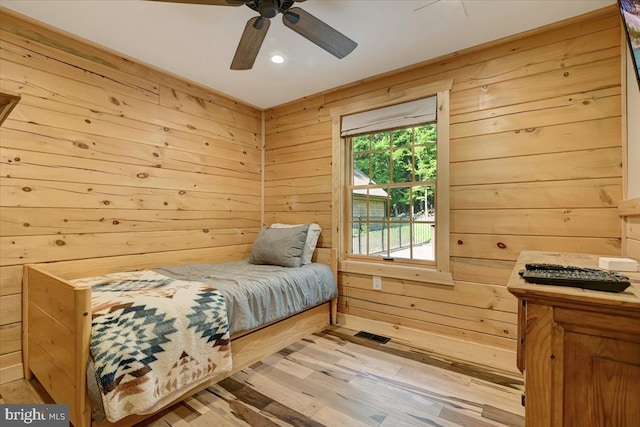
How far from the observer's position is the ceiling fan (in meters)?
1.62

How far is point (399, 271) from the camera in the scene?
2.76m

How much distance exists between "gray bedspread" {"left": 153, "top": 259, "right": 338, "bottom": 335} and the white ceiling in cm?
180

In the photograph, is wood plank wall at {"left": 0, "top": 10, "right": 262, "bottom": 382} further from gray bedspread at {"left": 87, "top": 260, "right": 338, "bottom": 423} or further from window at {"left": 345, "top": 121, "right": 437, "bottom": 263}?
window at {"left": 345, "top": 121, "right": 437, "bottom": 263}

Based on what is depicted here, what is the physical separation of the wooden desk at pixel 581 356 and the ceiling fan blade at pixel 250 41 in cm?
180

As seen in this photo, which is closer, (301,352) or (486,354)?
(486,354)

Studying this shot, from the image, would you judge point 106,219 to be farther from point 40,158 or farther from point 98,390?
point 98,390

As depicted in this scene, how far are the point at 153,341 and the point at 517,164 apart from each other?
259 centimetres

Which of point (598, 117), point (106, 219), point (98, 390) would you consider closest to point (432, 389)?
point (98, 390)

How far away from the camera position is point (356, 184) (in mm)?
3186

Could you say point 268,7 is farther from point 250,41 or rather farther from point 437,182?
point 437,182

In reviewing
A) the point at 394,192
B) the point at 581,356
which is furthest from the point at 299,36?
the point at 581,356

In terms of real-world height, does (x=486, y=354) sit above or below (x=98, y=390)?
below

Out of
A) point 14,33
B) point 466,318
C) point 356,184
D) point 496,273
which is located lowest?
point 466,318

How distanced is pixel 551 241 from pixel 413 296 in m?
1.11
